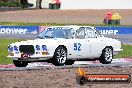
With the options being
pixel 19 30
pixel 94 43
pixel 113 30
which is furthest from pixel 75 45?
pixel 19 30

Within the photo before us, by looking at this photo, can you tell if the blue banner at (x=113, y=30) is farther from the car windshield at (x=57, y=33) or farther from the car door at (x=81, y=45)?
the car windshield at (x=57, y=33)

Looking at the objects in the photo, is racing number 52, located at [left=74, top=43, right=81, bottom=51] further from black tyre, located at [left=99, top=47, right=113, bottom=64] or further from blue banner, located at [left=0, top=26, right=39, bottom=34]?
blue banner, located at [left=0, top=26, right=39, bottom=34]

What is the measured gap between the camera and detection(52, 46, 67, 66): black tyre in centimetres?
1570

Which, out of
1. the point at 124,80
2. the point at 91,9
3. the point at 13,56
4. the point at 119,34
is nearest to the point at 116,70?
the point at 13,56

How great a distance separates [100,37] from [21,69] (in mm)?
4024

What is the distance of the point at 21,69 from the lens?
14.7 m

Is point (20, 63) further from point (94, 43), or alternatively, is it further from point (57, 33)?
point (94, 43)

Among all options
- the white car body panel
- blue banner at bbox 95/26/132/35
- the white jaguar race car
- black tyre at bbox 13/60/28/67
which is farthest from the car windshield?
blue banner at bbox 95/26/132/35

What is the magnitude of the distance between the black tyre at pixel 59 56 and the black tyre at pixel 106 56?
186 centimetres

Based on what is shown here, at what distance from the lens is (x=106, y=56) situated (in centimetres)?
1733

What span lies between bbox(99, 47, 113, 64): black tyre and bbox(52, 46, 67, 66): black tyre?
1860mm

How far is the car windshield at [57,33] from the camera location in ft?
54.4

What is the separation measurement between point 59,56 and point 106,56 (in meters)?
2.27

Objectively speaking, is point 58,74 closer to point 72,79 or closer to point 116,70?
point 72,79
